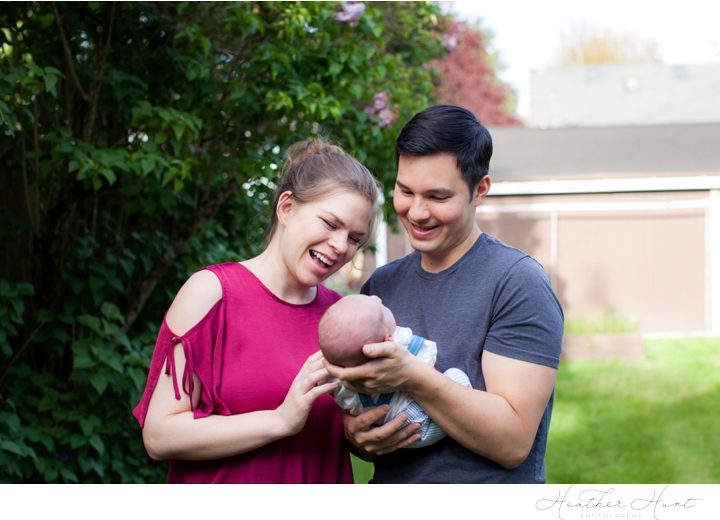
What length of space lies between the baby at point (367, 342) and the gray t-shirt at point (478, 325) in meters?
0.06

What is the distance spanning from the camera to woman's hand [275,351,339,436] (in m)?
2.23

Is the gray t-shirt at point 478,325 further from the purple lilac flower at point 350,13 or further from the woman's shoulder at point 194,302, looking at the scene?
the purple lilac flower at point 350,13

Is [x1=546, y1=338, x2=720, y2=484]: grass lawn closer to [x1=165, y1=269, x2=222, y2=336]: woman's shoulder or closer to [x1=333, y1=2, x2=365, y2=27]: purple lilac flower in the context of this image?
[x1=333, y1=2, x2=365, y2=27]: purple lilac flower

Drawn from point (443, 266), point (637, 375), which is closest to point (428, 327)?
point (443, 266)

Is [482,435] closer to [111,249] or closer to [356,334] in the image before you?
[356,334]

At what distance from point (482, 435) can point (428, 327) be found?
12.3 inches

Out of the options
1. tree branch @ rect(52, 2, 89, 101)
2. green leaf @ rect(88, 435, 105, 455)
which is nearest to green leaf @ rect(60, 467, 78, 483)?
green leaf @ rect(88, 435, 105, 455)

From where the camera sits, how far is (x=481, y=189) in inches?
95.1

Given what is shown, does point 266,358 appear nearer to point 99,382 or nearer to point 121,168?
point 121,168

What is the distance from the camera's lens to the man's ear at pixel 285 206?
2.55 m

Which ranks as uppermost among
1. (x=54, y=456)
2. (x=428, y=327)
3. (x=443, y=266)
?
(x=443, y=266)

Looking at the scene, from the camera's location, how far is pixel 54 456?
4.45 m

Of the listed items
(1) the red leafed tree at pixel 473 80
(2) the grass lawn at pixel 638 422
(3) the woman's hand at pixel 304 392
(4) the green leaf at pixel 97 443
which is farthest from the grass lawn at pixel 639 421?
(1) the red leafed tree at pixel 473 80
